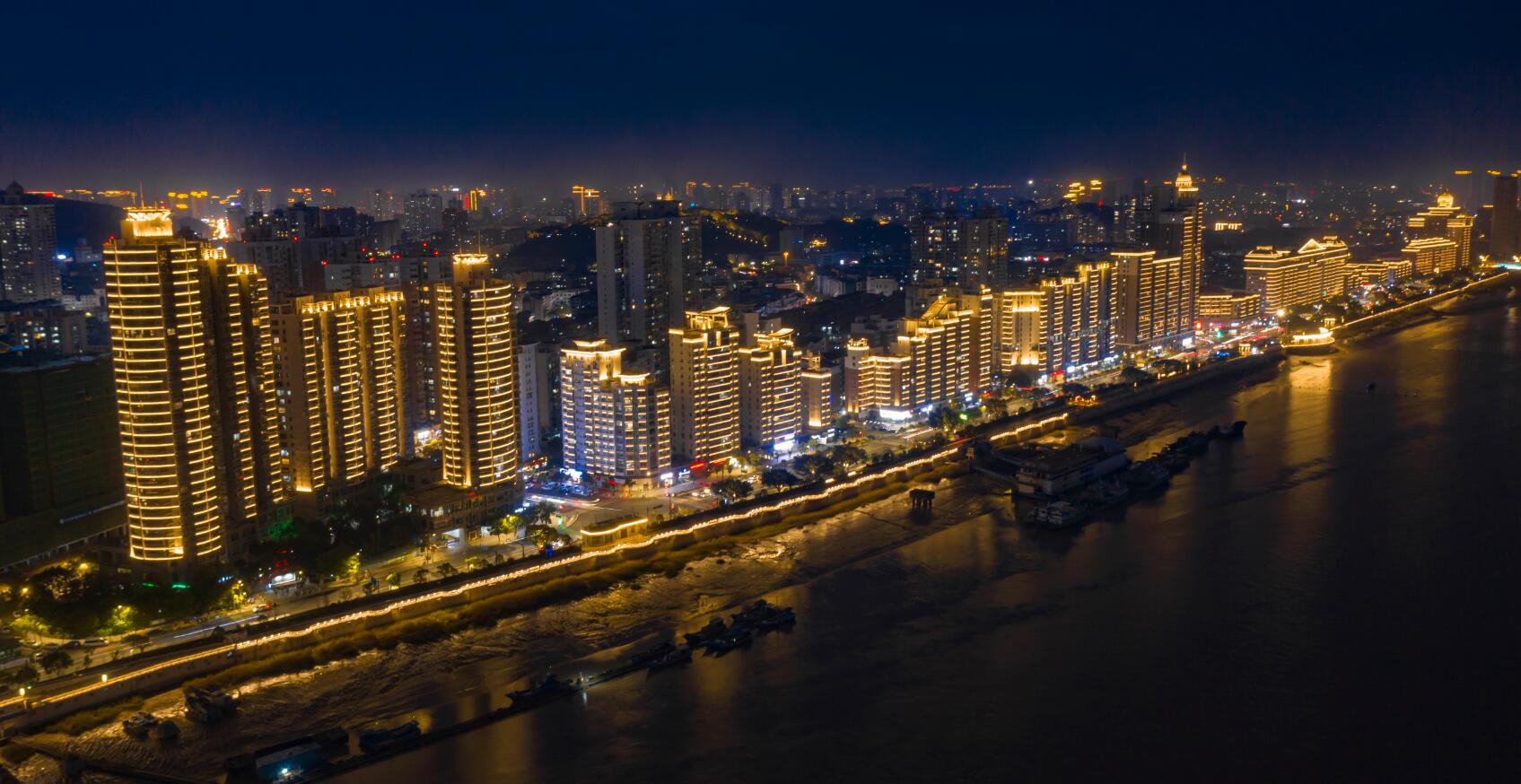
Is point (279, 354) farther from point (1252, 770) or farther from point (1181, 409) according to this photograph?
point (1181, 409)

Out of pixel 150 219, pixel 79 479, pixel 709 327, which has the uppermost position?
pixel 150 219

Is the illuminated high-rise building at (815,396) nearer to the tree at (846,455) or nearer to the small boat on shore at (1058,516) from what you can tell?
the tree at (846,455)

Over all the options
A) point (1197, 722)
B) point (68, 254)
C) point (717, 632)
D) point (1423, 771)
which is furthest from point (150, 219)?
point (68, 254)

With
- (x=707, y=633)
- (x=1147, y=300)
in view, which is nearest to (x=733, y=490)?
(x=707, y=633)

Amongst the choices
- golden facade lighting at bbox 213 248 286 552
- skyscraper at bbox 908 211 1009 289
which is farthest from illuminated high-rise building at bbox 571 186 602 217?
golden facade lighting at bbox 213 248 286 552

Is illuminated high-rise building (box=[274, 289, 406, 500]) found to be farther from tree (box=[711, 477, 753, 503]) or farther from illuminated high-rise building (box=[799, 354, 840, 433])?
illuminated high-rise building (box=[799, 354, 840, 433])
